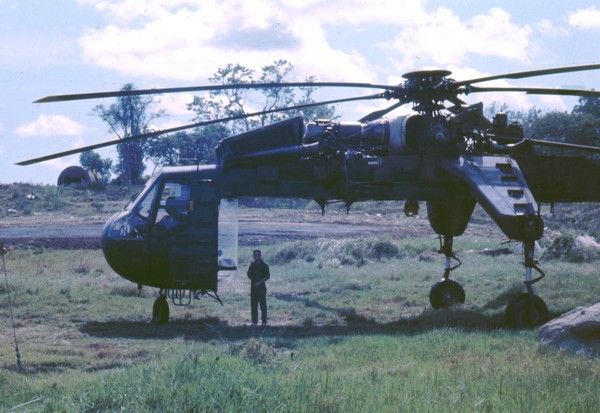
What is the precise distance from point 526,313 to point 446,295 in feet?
11.2

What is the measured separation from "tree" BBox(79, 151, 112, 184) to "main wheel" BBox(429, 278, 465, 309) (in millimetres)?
73041

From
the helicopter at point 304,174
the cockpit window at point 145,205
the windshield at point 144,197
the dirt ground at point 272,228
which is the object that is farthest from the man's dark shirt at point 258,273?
the dirt ground at point 272,228

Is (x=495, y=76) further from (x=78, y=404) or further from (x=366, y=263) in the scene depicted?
(x=366, y=263)

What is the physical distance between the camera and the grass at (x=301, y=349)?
672 centimetres

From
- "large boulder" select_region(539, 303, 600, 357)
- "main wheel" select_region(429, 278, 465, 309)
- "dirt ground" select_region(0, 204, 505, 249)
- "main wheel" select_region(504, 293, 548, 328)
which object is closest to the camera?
"large boulder" select_region(539, 303, 600, 357)

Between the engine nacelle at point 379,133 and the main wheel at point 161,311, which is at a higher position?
the engine nacelle at point 379,133

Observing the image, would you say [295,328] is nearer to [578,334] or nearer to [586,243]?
[578,334]

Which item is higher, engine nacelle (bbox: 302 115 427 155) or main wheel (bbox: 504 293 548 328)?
engine nacelle (bbox: 302 115 427 155)

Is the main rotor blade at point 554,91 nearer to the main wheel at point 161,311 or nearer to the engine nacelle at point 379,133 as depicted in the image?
the engine nacelle at point 379,133

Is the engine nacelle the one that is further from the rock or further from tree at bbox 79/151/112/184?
tree at bbox 79/151/112/184

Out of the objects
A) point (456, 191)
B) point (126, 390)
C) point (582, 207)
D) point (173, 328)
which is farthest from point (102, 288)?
point (582, 207)

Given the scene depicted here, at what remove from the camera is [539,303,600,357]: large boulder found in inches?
362

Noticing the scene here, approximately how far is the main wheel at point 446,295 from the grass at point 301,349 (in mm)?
359

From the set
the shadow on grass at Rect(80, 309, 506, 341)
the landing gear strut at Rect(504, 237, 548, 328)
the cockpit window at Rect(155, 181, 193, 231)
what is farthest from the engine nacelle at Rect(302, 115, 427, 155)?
the landing gear strut at Rect(504, 237, 548, 328)
